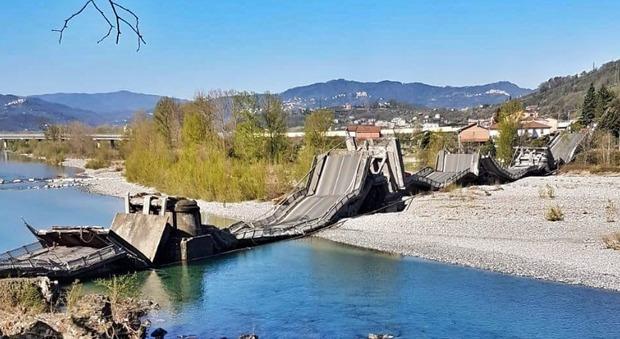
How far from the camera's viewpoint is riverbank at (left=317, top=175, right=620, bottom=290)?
22.2 m

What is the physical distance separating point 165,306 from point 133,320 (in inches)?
130

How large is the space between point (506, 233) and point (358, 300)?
12314mm

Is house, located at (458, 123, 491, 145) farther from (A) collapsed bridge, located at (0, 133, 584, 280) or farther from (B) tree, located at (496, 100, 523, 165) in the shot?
(A) collapsed bridge, located at (0, 133, 584, 280)

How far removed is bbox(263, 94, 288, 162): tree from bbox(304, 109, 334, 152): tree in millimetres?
2158

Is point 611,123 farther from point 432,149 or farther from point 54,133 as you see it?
A: point 54,133

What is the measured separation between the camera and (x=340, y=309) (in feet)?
59.1

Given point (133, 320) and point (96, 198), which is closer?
point (133, 320)

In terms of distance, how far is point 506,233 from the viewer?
2881 cm

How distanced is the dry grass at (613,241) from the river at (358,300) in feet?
18.1

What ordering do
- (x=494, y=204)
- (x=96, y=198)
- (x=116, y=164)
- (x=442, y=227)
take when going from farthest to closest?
(x=116, y=164) → (x=96, y=198) → (x=494, y=204) → (x=442, y=227)

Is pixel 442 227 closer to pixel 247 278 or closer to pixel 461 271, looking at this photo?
pixel 461 271

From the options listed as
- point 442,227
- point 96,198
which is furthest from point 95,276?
point 96,198

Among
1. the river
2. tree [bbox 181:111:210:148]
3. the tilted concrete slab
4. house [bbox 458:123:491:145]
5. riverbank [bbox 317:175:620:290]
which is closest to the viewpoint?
the river

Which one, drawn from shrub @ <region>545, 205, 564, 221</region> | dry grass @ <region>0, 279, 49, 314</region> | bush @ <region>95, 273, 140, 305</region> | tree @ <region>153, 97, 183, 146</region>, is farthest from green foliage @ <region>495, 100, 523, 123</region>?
dry grass @ <region>0, 279, 49, 314</region>
